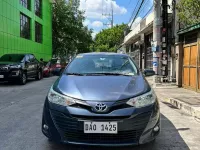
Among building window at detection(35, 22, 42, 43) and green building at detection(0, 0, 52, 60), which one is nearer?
green building at detection(0, 0, 52, 60)

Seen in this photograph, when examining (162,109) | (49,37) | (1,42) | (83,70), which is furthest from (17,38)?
(83,70)

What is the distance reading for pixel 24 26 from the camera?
30.7 metres

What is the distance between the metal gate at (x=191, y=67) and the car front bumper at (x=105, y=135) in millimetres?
8039

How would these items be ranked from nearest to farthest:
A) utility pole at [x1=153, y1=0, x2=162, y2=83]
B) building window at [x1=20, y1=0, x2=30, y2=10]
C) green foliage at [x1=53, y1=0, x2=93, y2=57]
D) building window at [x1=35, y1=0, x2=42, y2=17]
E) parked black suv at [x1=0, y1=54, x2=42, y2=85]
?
parked black suv at [x1=0, y1=54, x2=42, y2=85] < utility pole at [x1=153, y1=0, x2=162, y2=83] < building window at [x1=20, y1=0, x2=30, y2=10] < building window at [x1=35, y1=0, x2=42, y2=17] < green foliage at [x1=53, y1=0, x2=93, y2=57]

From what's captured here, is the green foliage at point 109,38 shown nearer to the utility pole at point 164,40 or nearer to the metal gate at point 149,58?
the metal gate at point 149,58

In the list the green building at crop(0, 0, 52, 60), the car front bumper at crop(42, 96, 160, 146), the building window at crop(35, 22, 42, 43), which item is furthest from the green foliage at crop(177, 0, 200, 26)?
the building window at crop(35, 22, 42, 43)

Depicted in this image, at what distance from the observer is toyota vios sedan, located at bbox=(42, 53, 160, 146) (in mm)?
4004

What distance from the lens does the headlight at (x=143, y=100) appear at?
4141mm

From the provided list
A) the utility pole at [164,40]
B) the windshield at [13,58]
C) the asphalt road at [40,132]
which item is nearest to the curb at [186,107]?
the asphalt road at [40,132]

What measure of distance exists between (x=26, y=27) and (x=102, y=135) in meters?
29.2

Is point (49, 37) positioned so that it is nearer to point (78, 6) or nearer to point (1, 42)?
point (78, 6)

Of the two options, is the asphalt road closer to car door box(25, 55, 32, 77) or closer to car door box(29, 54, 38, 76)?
car door box(25, 55, 32, 77)

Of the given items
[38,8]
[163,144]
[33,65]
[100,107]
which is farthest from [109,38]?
[100,107]

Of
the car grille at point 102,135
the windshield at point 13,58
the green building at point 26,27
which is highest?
the green building at point 26,27
